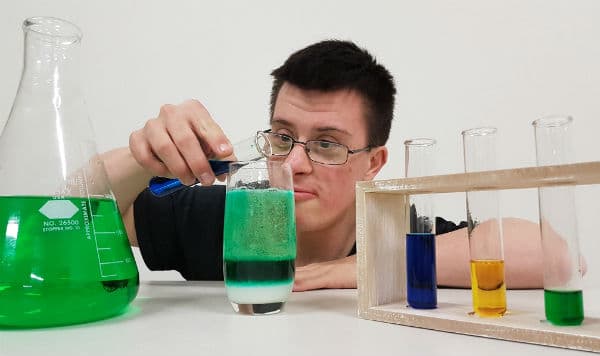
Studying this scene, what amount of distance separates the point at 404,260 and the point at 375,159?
777 mm

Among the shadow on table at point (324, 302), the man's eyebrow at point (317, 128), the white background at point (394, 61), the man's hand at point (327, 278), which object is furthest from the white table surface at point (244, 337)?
the white background at point (394, 61)

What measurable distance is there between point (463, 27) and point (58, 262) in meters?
1.51

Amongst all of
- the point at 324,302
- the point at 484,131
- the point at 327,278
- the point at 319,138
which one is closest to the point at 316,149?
the point at 319,138

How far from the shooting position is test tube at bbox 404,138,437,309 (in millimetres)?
594

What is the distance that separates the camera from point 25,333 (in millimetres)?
500

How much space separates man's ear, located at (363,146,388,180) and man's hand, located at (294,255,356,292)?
1.68 feet

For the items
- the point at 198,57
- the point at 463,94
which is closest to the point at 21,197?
the point at 198,57

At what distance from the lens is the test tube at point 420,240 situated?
594 mm

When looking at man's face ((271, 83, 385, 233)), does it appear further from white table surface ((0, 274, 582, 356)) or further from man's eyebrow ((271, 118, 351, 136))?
white table surface ((0, 274, 582, 356))

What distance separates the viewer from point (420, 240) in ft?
1.98

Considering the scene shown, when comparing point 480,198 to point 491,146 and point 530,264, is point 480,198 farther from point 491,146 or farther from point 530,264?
point 530,264

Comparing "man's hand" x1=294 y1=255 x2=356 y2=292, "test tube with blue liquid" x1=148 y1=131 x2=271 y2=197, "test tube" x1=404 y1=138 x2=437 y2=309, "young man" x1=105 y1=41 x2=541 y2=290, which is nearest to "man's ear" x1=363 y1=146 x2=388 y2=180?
"young man" x1=105 y1=41 x2=541 y2=290

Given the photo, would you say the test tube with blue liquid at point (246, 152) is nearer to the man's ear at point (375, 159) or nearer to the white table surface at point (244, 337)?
the white table surface at point (244, 337)

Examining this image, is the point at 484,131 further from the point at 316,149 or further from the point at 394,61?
the point at 394,61
